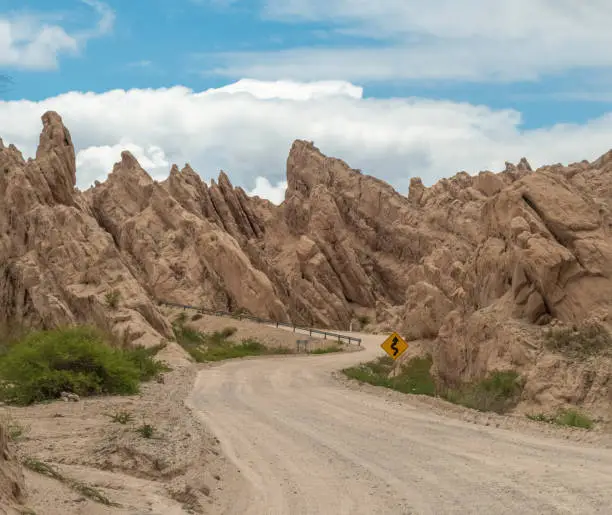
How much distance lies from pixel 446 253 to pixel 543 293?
3296 cm

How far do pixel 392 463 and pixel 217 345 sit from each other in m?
38.1

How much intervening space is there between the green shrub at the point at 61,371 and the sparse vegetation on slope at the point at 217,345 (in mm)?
19257

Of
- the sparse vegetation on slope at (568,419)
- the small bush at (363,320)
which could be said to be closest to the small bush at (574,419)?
the sparse vegetation on slope at (568,419)

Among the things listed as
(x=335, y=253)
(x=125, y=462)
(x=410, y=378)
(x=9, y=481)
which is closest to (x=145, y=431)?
(x=125, y=462)

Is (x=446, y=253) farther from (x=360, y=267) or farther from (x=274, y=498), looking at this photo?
(x=274, y=498)

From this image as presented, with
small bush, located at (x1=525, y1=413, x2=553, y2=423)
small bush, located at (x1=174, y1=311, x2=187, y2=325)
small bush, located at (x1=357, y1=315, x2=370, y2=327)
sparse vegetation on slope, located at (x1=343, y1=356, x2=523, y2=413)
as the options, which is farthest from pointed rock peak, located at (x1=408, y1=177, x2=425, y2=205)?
small bush, located at (x1=525, y1=413, x2=553, y2=423)

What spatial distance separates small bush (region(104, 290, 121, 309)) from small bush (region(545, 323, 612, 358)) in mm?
22415

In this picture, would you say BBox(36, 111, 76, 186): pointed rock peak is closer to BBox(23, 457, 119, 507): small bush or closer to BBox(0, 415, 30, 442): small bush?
BBox(0, 415, 30, 442): small bush

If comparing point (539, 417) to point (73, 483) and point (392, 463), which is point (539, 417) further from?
point (73, 483)

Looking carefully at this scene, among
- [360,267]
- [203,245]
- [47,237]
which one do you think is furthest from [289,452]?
[360,267]

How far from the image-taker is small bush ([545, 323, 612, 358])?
20.2 metres

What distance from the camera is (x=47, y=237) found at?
41.5 m

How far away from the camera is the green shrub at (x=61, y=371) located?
2055 cm

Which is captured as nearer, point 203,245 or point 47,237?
point 47,237
